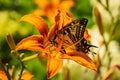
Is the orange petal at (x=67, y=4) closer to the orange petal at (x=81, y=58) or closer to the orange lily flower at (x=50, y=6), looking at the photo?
the orange lily flower at (x=50, y=6)

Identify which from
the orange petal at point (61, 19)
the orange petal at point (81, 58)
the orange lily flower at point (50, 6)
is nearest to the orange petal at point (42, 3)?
the orange lily flower at point (50, 6)

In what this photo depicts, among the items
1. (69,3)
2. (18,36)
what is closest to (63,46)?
(18,36)

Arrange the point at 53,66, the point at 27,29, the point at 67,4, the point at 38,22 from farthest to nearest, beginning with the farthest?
the point at 67,4, the point at 27,29, the point at 38,22, the point at 53,66

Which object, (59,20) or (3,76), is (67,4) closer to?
(59,20)

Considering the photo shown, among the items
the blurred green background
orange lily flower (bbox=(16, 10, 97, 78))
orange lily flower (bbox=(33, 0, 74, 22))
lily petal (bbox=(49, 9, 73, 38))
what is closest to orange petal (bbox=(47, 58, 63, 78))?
orange lily flower (bbox=(16, 10, 97, 78))

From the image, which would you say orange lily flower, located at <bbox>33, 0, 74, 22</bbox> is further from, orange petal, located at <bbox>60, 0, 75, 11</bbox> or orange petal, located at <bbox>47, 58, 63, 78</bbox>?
orange petal, located at <bbox>47, 58, 63, 78</bbox>

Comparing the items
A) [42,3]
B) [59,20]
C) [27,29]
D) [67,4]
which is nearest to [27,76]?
[59,20]

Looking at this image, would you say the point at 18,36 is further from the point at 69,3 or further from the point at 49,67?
the point at 49,67
